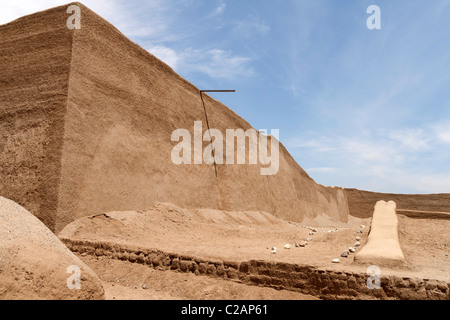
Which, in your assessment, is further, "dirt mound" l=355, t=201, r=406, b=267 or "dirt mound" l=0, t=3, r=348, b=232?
"dirt mound" l=0, t=3, r=348, b=232

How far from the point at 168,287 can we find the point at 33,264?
2.13m

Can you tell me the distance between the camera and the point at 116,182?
8.13 meters

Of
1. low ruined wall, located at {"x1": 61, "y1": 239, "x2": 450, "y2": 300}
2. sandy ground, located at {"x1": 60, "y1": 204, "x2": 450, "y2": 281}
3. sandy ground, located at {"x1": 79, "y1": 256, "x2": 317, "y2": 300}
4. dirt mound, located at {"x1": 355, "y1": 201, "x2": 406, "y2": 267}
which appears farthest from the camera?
sandy ground, located at {"x1": 60, "y1": 204, "x2": 450, "y2": 281}

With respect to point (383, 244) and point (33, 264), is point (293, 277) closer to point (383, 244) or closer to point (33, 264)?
point (383, 244)

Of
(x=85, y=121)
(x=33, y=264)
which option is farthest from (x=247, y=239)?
(x=33, y=264)

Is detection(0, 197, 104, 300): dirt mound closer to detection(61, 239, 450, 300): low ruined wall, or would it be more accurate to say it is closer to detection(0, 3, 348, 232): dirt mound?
detection(61, 239, 450, 300): low ruined wall

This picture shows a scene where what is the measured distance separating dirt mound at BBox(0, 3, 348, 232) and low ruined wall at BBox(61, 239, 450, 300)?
2.20 meters

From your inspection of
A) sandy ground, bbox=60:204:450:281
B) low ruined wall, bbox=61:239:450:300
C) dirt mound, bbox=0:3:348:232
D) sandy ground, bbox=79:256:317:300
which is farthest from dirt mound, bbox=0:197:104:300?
dirt mound, bbox=0:3:348:232

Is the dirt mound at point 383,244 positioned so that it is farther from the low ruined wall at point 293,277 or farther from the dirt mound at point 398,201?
the dirt mound at point 398,201

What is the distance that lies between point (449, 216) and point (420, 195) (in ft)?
87.5

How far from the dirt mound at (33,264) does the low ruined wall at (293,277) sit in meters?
1.62

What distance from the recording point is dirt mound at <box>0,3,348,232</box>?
281 inches

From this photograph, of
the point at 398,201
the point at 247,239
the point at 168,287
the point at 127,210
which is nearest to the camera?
the point at 168,287

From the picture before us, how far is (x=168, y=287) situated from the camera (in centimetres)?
488
